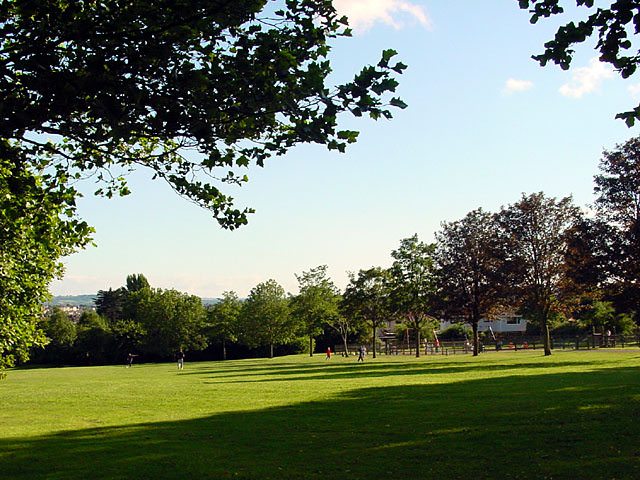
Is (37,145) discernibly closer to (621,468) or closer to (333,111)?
(333,111)

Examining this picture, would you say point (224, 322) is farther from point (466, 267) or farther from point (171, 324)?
point (466, 267)

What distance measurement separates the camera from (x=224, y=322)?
95500 millimetres

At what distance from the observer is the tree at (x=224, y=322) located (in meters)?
95.1

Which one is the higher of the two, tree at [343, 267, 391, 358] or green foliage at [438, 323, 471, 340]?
tree at [343, 267, 391, 358]

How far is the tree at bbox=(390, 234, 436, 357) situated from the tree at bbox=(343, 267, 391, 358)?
1.97m

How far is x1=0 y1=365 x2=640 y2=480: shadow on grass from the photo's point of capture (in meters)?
10.9

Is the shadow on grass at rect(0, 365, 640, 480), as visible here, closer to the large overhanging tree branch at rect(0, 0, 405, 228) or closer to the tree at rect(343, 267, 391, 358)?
the large overhanging tree branch at rect(0, 0, 405, 228)

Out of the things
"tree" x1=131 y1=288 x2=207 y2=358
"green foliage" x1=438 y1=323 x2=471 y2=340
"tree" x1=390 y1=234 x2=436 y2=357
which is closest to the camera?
"tree" x1=390 y1=234 x2=436 y2=357

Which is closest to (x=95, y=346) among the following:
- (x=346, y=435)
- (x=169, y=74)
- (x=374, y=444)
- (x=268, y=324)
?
(x=268, y=324)

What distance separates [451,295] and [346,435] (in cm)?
4530

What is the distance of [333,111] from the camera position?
8.00 meters

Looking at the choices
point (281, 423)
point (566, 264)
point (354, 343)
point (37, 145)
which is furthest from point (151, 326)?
point (37, 145)

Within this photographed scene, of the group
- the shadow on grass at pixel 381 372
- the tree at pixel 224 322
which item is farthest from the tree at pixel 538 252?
the tree at pixel 224 322

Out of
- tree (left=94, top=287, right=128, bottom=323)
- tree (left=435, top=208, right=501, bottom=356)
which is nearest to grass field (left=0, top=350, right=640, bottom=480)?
tree (left=435, top=208, right=501, bottom=356)
